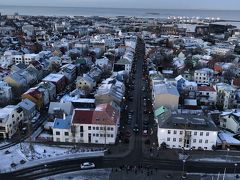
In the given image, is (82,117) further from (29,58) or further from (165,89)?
(29,58)

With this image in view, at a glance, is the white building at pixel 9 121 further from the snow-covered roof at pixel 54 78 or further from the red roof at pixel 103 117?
the snow-covered roof at pixel 54 78

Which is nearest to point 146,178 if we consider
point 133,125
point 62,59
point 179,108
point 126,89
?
point 133,125

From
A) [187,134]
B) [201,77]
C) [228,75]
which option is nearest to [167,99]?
[187,134]

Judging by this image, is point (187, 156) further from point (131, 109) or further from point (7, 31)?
point (7, 31)

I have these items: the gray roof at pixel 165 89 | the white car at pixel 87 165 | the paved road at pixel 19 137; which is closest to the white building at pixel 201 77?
the gray roof at pixel 165 89

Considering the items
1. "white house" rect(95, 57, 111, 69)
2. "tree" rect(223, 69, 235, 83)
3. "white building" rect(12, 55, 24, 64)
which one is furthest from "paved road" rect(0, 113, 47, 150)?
"tree" rect(223, 69, 235, 83)

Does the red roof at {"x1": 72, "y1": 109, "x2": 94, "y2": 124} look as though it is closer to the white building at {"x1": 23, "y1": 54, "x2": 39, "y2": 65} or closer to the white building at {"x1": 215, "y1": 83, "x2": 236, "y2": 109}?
the white building at {"x1": 215, "y1": 83, "x2": 236, "y2": 109}
